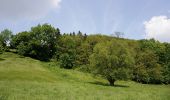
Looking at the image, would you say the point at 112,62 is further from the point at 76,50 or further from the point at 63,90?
the point at 76,50

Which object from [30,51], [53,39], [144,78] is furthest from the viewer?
[53,39]

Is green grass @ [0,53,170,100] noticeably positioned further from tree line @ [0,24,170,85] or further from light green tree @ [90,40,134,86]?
tree line @ [0,24,170,85]

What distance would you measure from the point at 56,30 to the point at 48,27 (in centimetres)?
487

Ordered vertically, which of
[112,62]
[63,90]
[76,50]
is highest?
[76,50]

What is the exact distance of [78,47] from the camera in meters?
142

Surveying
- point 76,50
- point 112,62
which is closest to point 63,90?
point 112,62

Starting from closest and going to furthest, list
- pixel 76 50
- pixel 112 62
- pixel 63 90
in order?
pixel 63 90, pixel 112 62, pixel 76 50

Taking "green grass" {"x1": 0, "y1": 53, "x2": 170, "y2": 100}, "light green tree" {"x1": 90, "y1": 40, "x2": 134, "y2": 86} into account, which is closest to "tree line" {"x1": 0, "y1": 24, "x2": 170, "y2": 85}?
"green grass" {"x1": 0, "y1": 53, "x2": 170, "y2": 100}

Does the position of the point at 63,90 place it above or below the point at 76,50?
below

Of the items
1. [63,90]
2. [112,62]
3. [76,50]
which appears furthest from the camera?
[76,50]

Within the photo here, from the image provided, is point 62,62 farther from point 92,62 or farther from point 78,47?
point 92,62

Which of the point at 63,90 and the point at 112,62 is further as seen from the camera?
the point at 112,62

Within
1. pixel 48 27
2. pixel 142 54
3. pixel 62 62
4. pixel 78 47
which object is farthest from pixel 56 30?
pixel 142 54

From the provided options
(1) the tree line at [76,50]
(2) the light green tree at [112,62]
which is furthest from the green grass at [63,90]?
(1) the tree line at [76,50]
